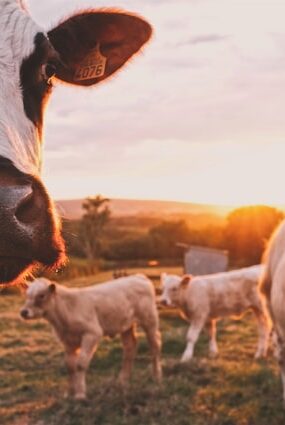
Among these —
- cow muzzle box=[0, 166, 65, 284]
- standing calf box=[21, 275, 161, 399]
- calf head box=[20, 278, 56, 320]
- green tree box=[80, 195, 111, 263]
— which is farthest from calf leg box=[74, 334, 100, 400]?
green tree box=[80, 195, 111, 263]

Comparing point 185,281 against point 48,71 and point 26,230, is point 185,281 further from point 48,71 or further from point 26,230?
point 26,230

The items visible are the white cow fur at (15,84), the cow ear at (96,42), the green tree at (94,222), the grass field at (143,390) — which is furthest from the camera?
the green tree at (94,222)

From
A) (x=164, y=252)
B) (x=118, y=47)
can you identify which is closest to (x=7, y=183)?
(x=118, y=47)

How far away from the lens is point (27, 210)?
2787 millimetres

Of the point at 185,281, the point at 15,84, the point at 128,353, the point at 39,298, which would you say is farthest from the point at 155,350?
the point at 15,84

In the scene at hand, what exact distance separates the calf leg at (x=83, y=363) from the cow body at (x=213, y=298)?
3615 millimetres

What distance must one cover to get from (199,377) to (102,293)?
→ 1.73 m

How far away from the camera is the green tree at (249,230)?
42938mm

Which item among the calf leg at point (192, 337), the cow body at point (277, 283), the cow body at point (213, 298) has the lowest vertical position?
the calf leg at point (192, 337)

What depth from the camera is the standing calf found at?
8.97 meters

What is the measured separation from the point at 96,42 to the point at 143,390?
4920mm

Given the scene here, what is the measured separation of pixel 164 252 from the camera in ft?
170

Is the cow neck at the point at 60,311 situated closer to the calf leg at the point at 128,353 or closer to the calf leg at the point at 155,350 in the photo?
the calf leg at the point at 128,353

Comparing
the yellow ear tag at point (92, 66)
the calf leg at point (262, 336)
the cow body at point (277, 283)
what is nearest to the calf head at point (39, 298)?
the cow body at point (277, 283)
